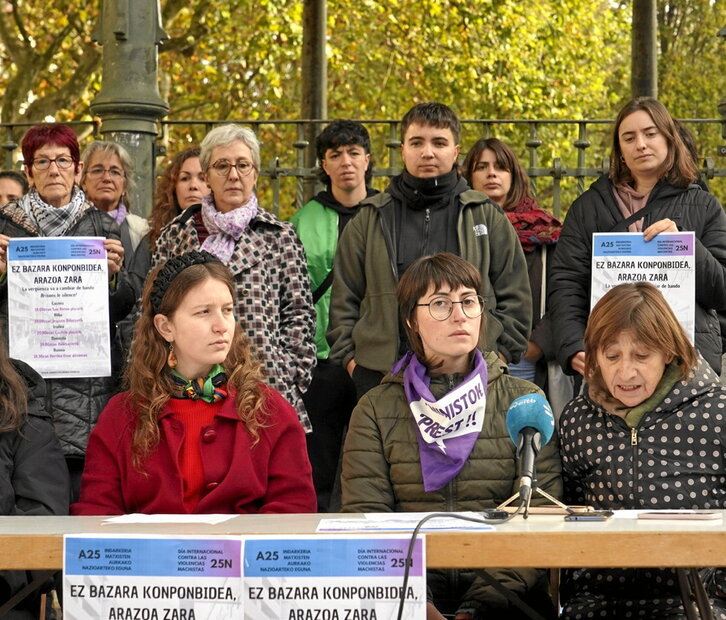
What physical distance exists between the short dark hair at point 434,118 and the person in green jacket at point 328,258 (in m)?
0.72

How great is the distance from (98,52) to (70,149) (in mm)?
13048

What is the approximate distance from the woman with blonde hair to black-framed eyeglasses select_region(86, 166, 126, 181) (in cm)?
321

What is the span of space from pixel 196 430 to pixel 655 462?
1503mm

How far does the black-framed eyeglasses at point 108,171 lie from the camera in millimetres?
6719

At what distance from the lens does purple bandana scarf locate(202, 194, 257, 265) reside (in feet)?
18.7

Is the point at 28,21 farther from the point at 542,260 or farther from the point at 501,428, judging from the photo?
the point at 501,428

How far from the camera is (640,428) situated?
4.21 meters

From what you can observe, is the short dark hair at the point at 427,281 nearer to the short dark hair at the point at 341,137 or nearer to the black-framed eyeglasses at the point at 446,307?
the black-framed eyeglasses at the point at 446,307

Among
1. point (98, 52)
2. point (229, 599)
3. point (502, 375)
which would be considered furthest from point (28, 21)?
point (229, 599)

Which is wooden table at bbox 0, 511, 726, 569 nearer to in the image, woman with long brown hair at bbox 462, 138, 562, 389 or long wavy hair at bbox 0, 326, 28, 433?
long wavy hair at bbox 0, 326, 28, 433

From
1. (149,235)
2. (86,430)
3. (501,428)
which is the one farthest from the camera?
(149,235)

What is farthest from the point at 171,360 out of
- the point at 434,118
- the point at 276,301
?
the point at 434,118

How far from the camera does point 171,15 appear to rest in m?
17.0

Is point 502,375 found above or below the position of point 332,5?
below
